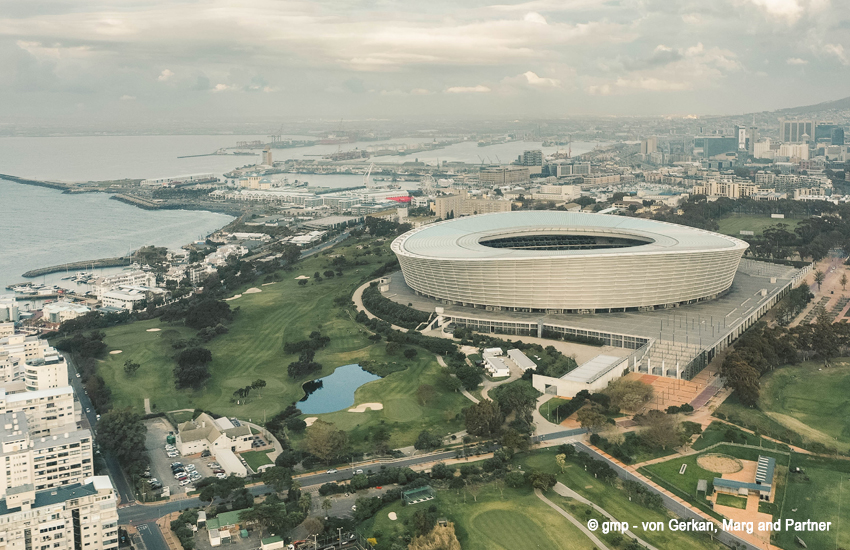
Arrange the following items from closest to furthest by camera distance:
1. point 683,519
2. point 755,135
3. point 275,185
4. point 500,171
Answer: point 683,519 → point 500,171 → point 275,185 → point 755,135

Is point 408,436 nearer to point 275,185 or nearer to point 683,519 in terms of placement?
point 683,519

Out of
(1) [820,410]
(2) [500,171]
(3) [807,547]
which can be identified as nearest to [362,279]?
(1) [820,410]

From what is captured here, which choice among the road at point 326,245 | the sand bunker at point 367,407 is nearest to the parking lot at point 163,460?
the sand bunker at point 367,407

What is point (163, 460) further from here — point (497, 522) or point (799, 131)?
point (799, 131)

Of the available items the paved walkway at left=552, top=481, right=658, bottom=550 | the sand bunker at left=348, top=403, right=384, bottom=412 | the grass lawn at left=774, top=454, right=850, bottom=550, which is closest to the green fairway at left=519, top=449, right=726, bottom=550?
the paved walkway at left=552, top=481, right=658, bottom=550

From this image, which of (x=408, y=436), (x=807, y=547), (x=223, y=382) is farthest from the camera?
(x=223, y=382)

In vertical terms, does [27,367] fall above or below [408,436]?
above

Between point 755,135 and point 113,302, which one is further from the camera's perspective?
point 755,135

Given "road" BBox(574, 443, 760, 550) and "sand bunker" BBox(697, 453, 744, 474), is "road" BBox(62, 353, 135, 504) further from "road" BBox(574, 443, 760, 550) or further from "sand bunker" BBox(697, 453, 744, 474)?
"sand bunker" BBox(697, 453, 744, 474)

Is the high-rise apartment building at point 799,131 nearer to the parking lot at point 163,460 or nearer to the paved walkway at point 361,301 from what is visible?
the paved walkway at point 361,301
